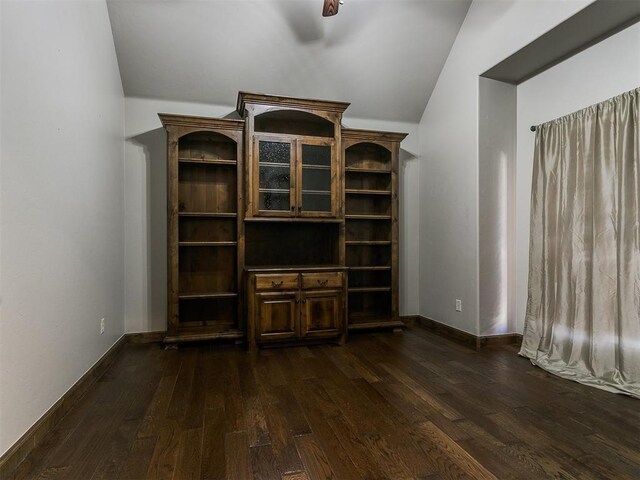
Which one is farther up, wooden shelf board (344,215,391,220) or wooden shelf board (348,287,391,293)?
wooden shelf board (344,215,391,220)

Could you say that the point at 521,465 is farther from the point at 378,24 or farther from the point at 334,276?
the point at 378,24

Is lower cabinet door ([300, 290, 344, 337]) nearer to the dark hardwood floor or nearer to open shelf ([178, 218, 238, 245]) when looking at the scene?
the dark hardwood floor

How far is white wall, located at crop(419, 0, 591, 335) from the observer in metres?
3.19

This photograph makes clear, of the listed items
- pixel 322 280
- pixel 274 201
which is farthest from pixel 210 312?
pixel 274 201

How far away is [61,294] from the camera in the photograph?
2180 millimetres

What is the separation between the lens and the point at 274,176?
11.8ft

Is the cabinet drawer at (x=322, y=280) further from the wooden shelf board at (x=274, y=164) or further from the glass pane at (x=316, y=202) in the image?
the wooden shelf board at (x=274, y=164)

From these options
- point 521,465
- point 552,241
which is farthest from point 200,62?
point 521,465

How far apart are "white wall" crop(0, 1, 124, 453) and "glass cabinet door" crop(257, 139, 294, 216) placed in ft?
4.38

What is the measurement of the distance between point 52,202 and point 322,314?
2.37m

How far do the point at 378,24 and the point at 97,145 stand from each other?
2.78 meters

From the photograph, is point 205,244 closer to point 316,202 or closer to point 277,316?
point 277,316

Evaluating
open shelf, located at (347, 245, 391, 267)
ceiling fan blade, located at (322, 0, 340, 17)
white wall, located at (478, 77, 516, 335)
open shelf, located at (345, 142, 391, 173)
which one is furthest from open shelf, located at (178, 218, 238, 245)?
white wall, located at (478, 77, 516, 335)

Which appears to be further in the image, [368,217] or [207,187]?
[368,217]
